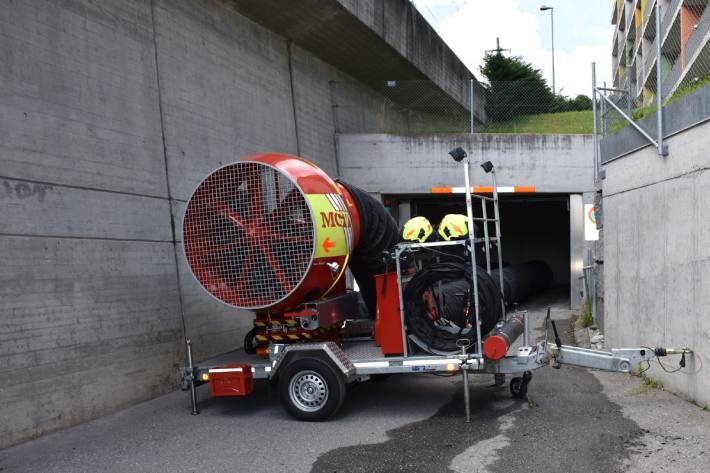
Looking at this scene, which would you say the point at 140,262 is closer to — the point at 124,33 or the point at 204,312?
A: the point at 204,312

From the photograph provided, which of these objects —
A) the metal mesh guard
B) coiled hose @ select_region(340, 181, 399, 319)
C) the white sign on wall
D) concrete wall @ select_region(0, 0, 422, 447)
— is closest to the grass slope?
the white sign on wall

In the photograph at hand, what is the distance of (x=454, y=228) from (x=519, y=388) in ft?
6.72

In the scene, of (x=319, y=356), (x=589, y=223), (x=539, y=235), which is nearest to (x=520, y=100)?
(x=589, y=223)

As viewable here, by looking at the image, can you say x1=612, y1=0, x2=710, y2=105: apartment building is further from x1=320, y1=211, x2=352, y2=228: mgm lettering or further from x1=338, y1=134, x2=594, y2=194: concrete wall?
x1=320, y1=211, x2=352, y2=228: mgm lettering

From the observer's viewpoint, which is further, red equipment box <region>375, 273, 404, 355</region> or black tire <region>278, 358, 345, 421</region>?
red equipment box <region>375, 273, 404, 355</region>

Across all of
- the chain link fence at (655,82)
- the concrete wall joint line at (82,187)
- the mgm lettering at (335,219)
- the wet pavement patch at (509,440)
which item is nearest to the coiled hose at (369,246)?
the mgm lettering at (335,219)

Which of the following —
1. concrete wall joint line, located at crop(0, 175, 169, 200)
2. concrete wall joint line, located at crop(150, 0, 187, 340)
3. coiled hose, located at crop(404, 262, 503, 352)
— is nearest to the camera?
concrete wall joint line, located at crop(0, 175, 169, 200)

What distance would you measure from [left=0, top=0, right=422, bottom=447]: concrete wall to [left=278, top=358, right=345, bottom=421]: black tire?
7.14 ft

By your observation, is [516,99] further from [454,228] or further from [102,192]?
[102,192]

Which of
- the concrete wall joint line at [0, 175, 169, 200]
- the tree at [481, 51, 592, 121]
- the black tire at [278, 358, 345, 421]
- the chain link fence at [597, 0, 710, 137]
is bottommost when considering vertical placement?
the black tire at [278, 358, 345, 421]

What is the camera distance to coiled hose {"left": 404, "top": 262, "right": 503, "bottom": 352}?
696cm

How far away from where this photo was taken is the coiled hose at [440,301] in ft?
22.8

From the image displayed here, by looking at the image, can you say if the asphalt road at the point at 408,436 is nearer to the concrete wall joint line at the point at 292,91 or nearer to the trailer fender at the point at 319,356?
the trailer fender at the point at 319,356

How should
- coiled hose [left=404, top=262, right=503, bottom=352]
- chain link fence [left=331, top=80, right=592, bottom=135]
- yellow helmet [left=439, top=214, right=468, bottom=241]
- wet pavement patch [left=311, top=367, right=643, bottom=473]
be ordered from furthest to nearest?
chain link fence [left=331, top=80, right=592, bottom=135] < yellow helmet [left=439, top=214, right=468, bottom=241] < coiled hose [left=404, top=262, right=503, bottom=352] < wet pavement patch [left=311, top=367, right=643, bottom=473]
